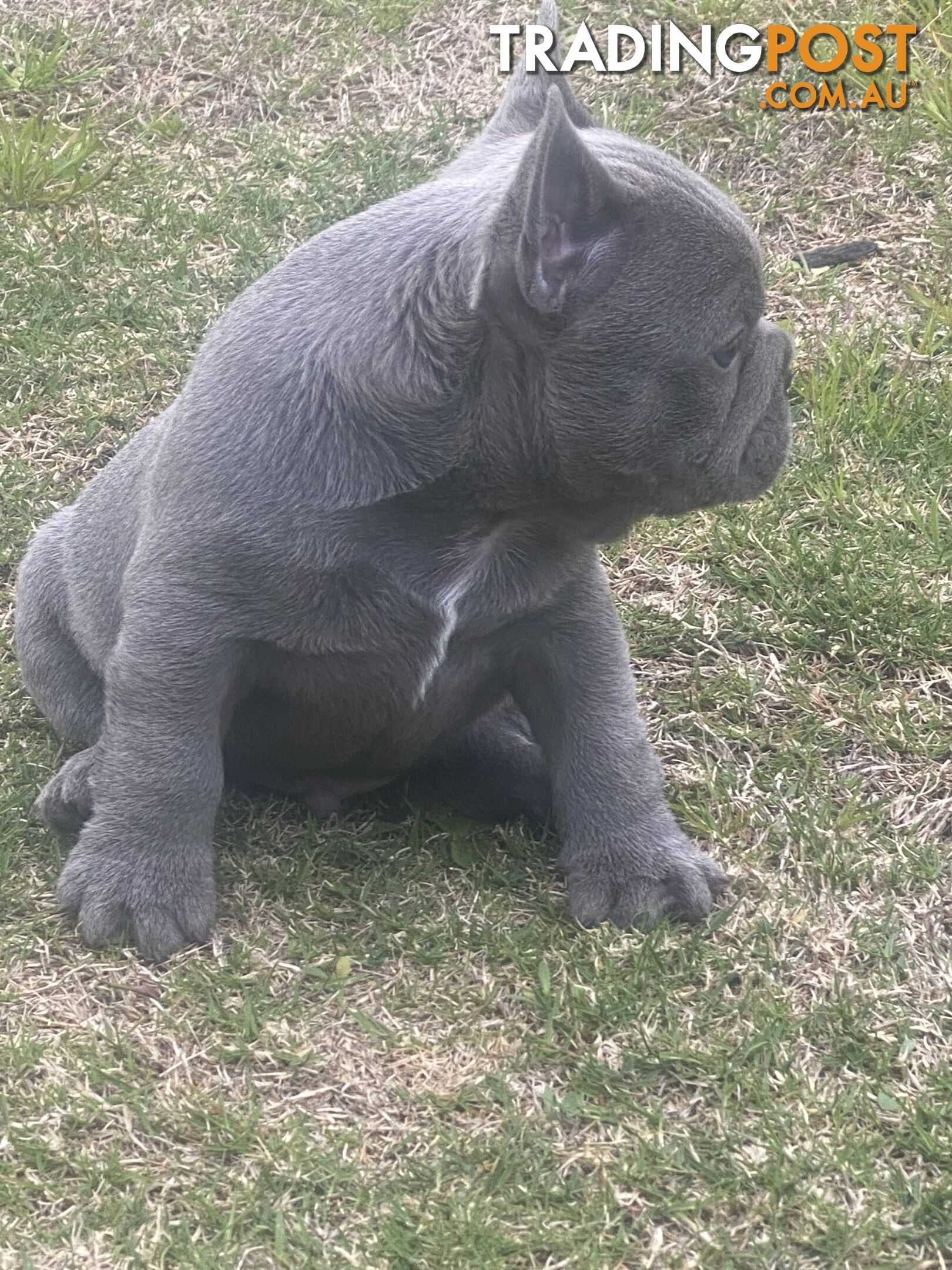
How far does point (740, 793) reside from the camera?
4.52 metres

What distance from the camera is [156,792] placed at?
3787 millimetres

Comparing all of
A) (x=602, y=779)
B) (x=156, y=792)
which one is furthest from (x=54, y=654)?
Answer: (x=602, y=779)

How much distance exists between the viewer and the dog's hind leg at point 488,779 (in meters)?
4.41

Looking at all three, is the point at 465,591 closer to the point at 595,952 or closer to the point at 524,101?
the point at 595,952

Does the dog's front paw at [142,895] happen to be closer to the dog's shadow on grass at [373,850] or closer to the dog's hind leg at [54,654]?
the dog's shadow on grass at [373,850]

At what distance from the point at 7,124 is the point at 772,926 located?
17.0 feet

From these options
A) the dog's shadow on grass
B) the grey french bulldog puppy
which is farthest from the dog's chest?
the dog's shadow on grass

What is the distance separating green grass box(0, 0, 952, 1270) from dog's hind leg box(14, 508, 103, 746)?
21cm

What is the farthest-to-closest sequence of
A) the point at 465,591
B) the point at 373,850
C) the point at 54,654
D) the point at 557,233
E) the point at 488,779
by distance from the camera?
the point at 54,654 < the point at 488,779 < the point at 373,850 < the point at 465,591 < the point at 557,233

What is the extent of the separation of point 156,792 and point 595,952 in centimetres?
114

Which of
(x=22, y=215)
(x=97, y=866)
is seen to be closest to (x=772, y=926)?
(x=97, y=866)

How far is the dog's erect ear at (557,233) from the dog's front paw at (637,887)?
1451 millimetres

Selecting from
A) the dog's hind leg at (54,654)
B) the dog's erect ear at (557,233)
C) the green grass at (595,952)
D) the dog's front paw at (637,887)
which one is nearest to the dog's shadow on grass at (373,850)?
the green grass at (595,952)

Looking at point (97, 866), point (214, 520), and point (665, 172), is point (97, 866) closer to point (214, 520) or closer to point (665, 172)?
point (214, 520)
